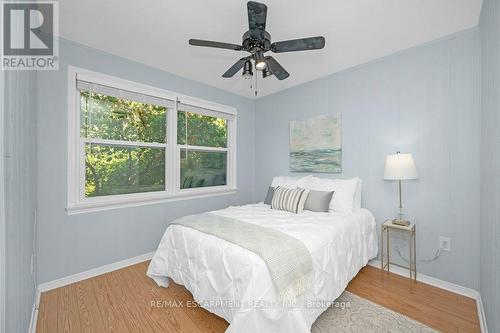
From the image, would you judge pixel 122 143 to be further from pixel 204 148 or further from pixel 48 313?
pixel 48 313

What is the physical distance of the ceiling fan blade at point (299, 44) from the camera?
5.50ft

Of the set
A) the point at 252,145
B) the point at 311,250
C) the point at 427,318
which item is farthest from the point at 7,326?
the point at 252,145

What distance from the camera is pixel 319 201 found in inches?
104

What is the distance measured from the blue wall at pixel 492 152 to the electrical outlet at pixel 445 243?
0.50 metres

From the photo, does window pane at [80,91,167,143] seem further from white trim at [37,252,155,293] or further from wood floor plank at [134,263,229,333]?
wood floor plank at [134,263,229,333]

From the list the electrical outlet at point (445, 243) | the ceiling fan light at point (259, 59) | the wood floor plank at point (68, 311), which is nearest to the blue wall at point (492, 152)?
the electrical outlet at point (445, 243)

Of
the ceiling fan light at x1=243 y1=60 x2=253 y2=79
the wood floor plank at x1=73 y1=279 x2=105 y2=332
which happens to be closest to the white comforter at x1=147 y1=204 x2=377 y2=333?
the wood floor plank at x1=73 y1=279 x2=105 y2=332

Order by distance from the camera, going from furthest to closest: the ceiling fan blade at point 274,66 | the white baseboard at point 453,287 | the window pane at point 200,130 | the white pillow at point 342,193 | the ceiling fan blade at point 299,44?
the window pane at point 200,130, the white pillow at point 342,193, the ceiling fan blade at point 274,66, the white baseboard at point 453,287, the ceiling fan blade at point 299,44

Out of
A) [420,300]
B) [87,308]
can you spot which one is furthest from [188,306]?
[420,300]

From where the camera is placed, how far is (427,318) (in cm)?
179

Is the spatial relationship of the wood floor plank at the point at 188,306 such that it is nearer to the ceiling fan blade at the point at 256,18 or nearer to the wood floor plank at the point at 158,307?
the wood floor plank at the point at 158,307

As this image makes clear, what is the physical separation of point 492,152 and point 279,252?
1644 mm

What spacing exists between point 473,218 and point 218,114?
11.2ft

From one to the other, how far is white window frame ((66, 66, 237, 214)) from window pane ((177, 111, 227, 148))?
0.09 metres
